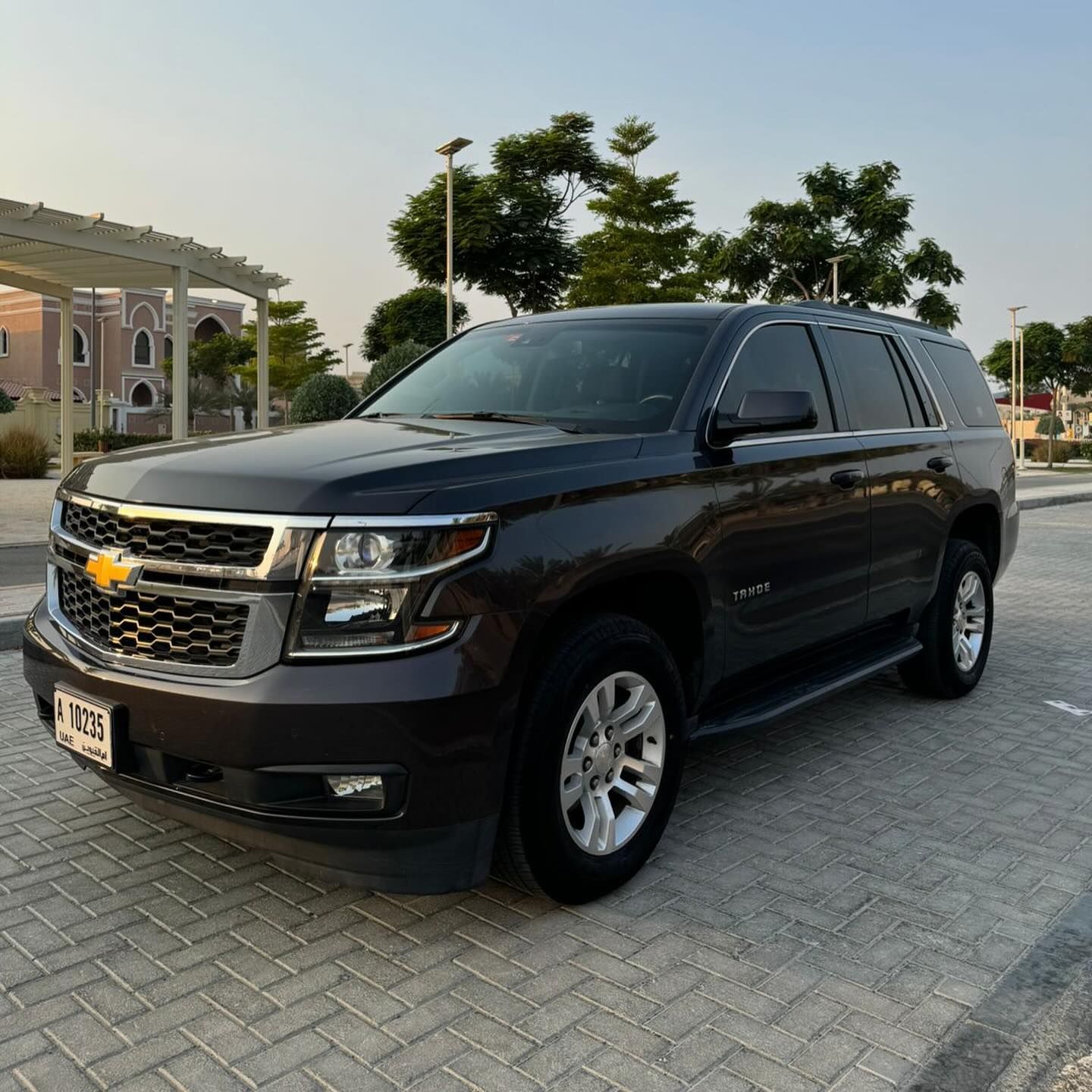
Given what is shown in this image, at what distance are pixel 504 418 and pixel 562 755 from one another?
1.49 m

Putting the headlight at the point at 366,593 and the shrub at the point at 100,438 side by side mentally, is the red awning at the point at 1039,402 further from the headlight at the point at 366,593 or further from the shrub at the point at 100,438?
the headlight at the point at 366,593

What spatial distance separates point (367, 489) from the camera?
293cm

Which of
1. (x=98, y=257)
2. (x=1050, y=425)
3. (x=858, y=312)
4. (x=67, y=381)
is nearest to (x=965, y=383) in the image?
(x=858, y=312)

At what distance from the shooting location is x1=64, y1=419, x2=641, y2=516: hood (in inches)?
115

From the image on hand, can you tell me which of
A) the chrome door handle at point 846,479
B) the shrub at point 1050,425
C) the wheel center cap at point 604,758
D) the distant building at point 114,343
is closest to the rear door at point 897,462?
the chrome door handle at point 846,479

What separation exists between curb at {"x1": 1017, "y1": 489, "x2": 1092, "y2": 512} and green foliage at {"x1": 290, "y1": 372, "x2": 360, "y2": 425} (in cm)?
1460

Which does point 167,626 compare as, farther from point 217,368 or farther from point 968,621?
point 217,368

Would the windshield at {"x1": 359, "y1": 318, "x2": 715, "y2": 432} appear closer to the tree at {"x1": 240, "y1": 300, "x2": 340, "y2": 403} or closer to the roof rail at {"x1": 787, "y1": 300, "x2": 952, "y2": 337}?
the roof rail at {"x1": 787, "y1": 300, "x2": 952, "y2": 337}

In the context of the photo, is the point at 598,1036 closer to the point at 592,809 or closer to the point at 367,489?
the point at 592,809

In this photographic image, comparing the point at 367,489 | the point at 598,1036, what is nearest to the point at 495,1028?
the point at 598,1036

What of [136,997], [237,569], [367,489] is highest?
[367,489]

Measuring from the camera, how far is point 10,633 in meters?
7.00

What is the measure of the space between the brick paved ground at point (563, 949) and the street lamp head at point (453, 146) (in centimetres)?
2052

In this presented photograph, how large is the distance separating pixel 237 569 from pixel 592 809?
1306mm
